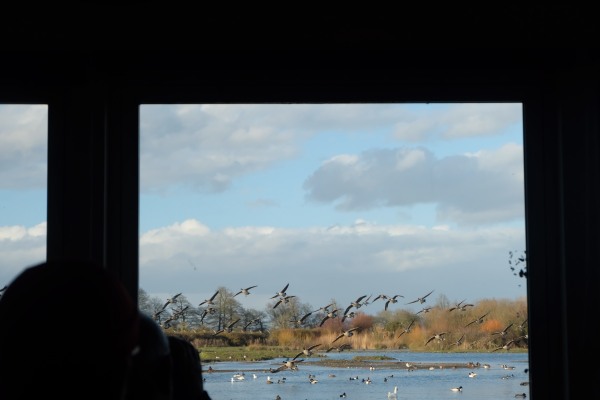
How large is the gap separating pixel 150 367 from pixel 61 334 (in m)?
0.19

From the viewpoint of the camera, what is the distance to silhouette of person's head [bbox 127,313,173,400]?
3.33ft

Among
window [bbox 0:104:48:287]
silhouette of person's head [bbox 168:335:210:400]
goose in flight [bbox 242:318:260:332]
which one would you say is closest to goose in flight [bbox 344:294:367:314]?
goose in flight [bbox 242:318:260:332]

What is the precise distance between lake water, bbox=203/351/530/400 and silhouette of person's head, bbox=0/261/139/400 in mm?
1350

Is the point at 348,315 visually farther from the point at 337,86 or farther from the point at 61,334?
the point at 61,334

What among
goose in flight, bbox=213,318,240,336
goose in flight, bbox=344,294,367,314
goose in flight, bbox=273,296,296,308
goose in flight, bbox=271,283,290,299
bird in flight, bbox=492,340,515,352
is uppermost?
goose in flight, bbox=271,283,290,299

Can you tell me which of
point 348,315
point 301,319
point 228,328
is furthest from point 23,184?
point 348,315

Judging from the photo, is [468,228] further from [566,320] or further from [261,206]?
[261,206]

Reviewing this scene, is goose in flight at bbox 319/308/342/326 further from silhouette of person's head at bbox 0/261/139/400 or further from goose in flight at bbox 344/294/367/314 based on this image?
silhouette of person's head at bbox 0/261/139/400

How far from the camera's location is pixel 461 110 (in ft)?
7.49

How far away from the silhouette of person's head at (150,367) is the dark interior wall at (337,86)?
1077 mm

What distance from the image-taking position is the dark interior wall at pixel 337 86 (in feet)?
6.88

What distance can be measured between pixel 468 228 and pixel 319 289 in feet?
1.42

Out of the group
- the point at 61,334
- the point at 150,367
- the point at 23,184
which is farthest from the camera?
the point at 23,184

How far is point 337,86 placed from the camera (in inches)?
88.3
